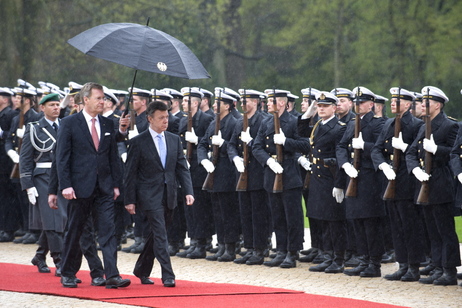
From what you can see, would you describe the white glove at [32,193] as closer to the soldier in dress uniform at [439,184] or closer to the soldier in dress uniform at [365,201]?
the soldier in dress uniform at [365,201]

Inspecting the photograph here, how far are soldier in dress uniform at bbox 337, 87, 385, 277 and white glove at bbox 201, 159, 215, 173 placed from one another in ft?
6.53

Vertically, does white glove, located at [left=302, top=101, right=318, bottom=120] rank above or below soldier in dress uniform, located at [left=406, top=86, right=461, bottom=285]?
above

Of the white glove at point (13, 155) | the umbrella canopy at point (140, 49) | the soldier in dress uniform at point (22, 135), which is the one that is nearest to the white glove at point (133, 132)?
the soldier in dress uniform at point (22, 135)

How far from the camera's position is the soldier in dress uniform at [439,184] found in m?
9.15

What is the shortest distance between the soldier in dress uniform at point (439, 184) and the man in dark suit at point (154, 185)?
2434mm

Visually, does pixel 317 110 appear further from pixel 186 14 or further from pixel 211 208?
pixel 186 14

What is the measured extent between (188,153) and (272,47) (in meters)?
16.0

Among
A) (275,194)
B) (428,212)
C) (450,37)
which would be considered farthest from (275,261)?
(450,37)

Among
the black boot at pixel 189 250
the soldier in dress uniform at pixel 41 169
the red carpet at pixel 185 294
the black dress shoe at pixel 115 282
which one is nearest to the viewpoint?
the red carpet at pixel 185 294

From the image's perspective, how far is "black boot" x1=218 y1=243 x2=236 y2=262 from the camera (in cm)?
1143

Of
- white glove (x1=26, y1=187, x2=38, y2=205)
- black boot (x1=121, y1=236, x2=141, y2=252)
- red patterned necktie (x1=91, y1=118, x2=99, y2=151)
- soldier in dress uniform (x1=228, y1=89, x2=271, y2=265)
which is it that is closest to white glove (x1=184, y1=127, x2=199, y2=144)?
soldier in dress uniform (x1=228, y1=89, x2=271, y2=265)

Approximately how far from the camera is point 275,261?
10891 millimetres

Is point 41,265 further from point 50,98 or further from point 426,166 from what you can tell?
point 426,166

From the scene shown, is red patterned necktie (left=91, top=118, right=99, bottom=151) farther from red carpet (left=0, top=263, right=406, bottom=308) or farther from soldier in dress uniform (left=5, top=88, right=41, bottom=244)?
soldier in dress uniform (left=5, top=88, right=41, bottom=244)
